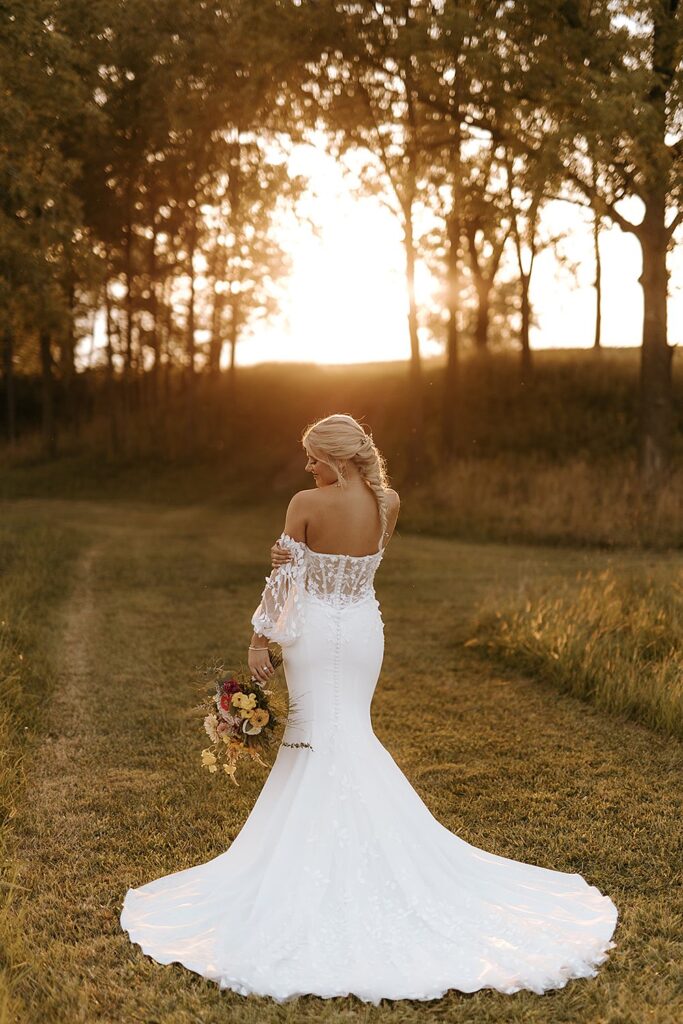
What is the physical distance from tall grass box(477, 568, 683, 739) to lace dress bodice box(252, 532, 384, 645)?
4.87m

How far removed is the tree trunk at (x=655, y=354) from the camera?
22.4 meters

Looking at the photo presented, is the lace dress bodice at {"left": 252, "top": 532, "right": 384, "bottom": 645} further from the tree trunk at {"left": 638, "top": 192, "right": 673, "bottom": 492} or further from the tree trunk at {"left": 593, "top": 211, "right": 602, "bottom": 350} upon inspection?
the tree trunk at {"left": 593, "top": 211, "right": 602, "bottom": 350}

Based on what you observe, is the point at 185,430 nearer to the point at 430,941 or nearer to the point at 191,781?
the point at 191,781

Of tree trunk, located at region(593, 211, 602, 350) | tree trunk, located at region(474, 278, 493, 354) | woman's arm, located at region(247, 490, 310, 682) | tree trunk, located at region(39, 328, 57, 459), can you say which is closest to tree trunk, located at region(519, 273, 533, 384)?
tree trunk, located at region(474, 278, 493, 354)

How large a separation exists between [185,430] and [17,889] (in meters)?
32.1

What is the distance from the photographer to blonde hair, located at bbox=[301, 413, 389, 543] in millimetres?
5188

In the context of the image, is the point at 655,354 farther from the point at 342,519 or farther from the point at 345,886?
the point at 345,886

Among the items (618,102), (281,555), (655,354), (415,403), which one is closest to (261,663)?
(281,555)

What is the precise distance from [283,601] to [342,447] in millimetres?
889

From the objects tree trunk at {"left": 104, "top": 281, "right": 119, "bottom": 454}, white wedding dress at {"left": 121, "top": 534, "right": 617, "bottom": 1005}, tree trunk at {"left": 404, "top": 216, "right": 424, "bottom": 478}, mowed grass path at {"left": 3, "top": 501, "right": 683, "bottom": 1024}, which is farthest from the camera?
tree trunk at {"left": 104, "top": 281, "right": 119, "bottom": 454}

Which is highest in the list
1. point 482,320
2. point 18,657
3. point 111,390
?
point 482,320

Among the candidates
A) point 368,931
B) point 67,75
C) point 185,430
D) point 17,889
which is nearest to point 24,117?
point 67,75

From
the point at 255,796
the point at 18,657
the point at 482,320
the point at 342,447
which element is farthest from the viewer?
the point at 482,320

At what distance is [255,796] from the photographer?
7547 millimetres
